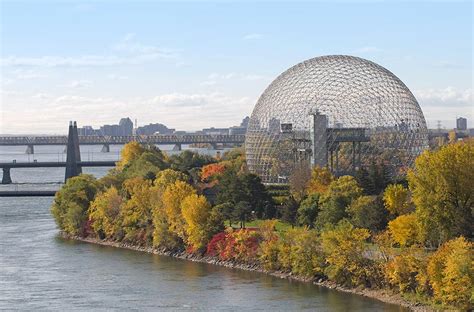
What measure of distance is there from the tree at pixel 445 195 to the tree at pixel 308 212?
9331mm

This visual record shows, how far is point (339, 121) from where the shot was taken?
3467 inches

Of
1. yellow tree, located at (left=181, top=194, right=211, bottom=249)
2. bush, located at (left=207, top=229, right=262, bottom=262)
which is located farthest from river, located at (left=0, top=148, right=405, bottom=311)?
yellow tree, located at (left=181, top=194, right=211, bottom=249)

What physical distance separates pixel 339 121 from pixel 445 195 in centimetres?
3132

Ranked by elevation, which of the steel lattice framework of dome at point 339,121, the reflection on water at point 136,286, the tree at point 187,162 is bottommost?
the reflection on water at point 136,286

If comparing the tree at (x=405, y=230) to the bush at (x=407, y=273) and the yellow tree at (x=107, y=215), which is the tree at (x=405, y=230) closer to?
the bush at (x=407, y=273)

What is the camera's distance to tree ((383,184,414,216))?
63969 mm

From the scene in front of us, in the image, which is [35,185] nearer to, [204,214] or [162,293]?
[204,214]

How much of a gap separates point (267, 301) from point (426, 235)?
10.3 meters

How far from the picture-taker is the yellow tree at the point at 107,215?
78.1 meters

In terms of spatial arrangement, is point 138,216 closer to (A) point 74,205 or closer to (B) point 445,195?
(A) point 74,205

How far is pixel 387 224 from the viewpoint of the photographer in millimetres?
62125

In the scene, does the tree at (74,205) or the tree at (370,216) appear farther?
the tree at (74,205)

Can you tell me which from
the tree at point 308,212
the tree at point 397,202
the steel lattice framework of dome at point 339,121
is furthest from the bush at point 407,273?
the steel lattice framework of dome at point 339,121

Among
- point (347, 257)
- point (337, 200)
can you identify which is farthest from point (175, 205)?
point (347, 257)
